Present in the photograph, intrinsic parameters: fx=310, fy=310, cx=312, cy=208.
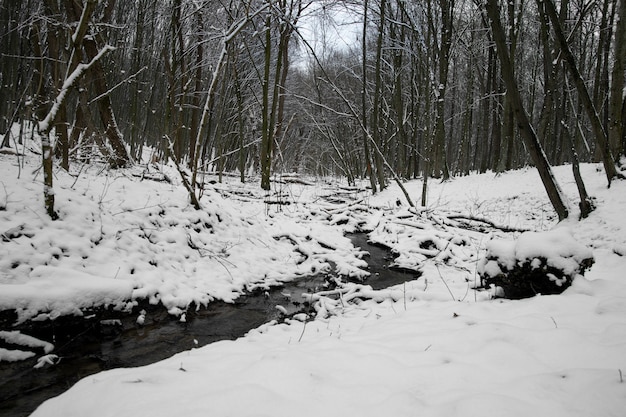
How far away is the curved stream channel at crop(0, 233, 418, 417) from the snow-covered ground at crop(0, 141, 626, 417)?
0.60 feet

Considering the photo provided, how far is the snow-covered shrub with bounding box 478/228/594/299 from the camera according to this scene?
9.75ft

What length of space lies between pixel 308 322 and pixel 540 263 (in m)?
2.41

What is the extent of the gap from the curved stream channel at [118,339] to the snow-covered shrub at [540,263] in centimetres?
226

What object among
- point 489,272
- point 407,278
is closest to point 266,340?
point 489,272

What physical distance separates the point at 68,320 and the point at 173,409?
1.75 metres

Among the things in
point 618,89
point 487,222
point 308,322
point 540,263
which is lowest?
point 308,322

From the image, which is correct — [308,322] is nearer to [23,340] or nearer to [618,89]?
[23,340]

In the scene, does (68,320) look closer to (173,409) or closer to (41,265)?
(41,265)

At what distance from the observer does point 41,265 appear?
111 inches

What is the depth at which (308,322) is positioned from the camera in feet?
11.3

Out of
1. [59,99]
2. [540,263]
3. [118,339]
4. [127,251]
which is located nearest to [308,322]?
[118,339]

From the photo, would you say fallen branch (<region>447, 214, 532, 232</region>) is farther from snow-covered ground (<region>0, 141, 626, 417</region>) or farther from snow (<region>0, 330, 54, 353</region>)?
snow (<region>0, 330, 54, 353</region>)

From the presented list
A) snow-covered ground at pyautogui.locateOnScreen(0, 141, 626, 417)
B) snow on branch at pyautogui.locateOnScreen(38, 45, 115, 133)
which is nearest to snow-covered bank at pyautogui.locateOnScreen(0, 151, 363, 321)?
snow-covered ground at pyautogui.locateOnScreen(0, 141, 626, 417)

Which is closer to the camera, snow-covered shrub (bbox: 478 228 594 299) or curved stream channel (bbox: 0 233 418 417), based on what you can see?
curved stream channel (bbox: 0 233 418 417)
